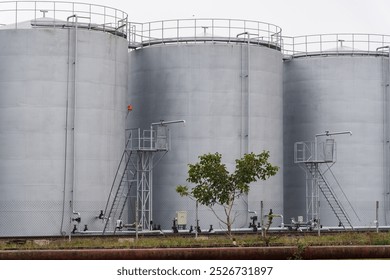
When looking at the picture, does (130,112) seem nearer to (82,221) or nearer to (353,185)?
(82,221)

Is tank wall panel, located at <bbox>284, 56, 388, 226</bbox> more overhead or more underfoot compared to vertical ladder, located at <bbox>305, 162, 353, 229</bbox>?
more overhead

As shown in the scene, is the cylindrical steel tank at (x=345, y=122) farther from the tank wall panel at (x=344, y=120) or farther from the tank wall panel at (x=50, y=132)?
the tank wall panel at (x=50, y=132)

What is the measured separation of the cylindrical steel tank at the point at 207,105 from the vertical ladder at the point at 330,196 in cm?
353

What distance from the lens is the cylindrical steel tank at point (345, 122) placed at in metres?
59.6

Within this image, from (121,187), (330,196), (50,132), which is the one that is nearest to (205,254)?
(50,132)

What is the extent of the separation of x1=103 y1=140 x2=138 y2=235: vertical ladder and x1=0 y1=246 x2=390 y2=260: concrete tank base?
2047 centimetres

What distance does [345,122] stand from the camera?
59906mm

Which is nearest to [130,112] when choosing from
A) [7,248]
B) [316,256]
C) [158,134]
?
[158,134]

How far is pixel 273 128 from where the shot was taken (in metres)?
56.0

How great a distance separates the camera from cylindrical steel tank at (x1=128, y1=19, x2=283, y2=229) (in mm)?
53594

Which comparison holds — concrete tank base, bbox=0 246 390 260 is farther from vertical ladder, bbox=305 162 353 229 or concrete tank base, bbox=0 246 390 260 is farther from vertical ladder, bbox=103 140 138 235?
vertical ladder, bbox=305 162 353 229

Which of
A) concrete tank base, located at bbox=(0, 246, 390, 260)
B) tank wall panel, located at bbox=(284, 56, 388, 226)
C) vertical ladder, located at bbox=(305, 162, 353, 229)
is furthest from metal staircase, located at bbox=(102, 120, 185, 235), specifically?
concrete tank base, located at bbox=(0, 246, 390, 260)

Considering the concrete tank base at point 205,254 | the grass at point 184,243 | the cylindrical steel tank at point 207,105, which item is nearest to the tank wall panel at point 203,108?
the cylindrical steel tank at point 207,105

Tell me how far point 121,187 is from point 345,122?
16.1 metres
